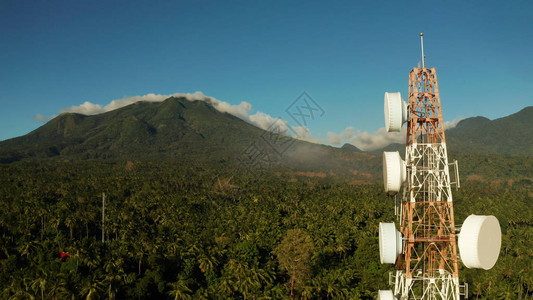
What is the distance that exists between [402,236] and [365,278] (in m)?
35.6

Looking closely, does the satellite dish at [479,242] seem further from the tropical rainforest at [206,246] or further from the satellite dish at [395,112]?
the tropical rainforest at [206,246]

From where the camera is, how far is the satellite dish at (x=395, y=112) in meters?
19.3

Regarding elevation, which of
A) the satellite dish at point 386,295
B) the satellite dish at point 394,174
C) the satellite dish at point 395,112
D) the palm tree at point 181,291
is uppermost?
the satellite dish at point 395,112

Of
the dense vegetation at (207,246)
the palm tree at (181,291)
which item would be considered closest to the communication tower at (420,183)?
the dense vegetation at (207,246)

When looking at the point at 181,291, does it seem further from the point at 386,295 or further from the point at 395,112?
the point at 395,112

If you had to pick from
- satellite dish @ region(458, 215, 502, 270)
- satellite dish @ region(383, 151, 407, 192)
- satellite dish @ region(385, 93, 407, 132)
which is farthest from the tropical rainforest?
satellite dish @ region(385, 93, 407, 132)

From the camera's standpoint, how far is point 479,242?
1728cm

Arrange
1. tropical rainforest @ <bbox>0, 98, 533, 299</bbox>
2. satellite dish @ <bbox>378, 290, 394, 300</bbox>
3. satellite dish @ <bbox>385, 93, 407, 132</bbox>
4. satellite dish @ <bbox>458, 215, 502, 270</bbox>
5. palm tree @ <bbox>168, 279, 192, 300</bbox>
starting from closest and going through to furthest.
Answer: satellite dish @ <bbox>458, 215, 502, 270</bbox> → satellite dish @ <bbox>378, 290, 394, 300</bbox> → satellite dish @ <bbox>385, 93, 407, 132</bbox> → palm tree @ <bbox>168, 279, 192, 300</bbox> → tropical rainforest @ <bbox>0, 98, 533, 299</bbox>

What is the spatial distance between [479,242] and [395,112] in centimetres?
712

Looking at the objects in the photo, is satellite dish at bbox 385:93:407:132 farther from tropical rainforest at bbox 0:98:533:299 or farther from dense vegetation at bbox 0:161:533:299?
tropical rainforest at bbox 0:98:533:299

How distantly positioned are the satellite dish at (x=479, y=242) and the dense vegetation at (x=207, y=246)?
25.0 meters

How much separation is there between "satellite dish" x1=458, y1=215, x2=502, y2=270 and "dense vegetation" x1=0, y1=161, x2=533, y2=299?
25.0 metres

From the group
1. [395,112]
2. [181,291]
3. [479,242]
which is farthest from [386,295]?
[181,291]

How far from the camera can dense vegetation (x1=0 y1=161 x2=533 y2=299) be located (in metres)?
43.0
